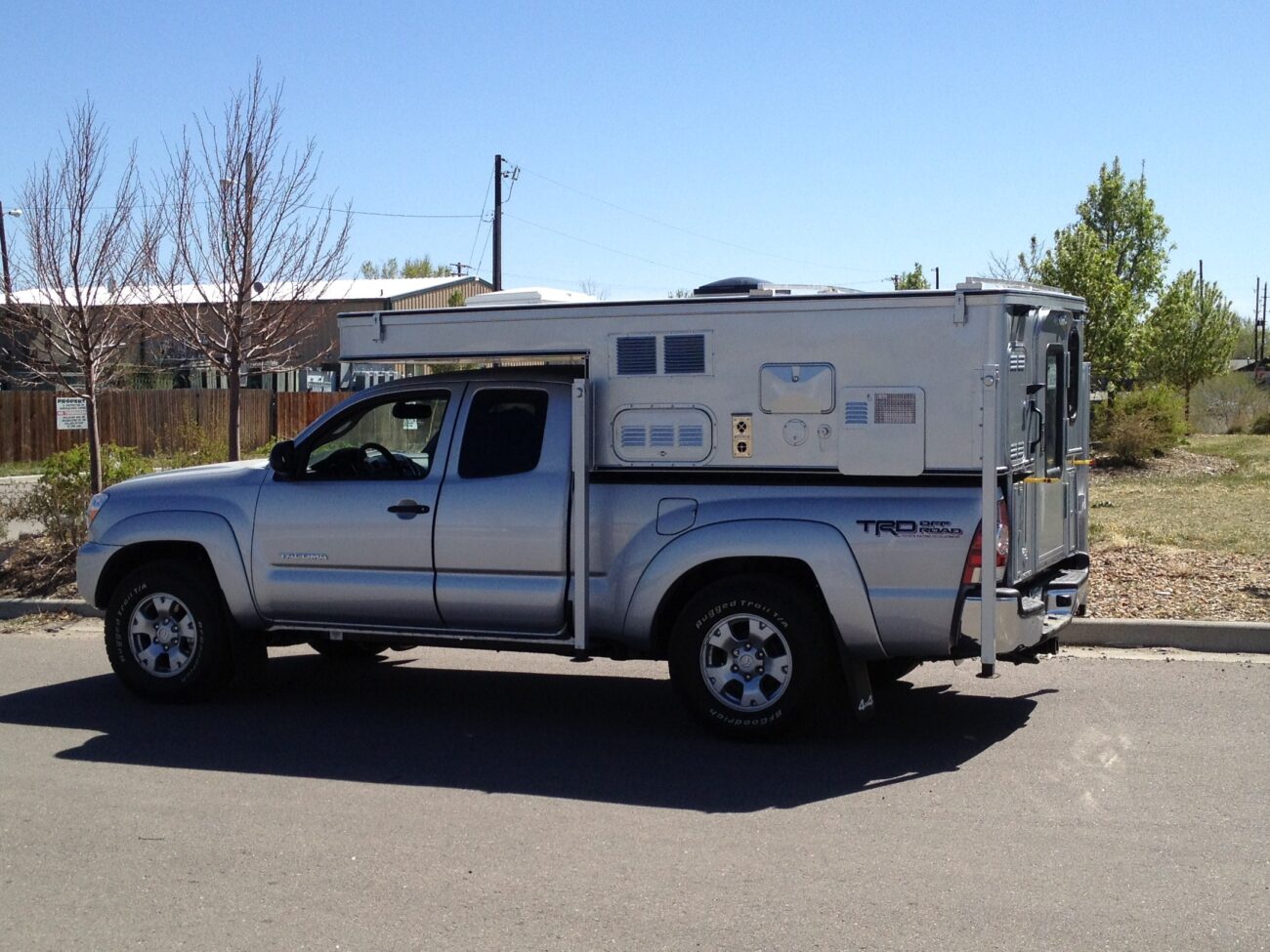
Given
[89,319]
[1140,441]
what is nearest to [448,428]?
[89,319]

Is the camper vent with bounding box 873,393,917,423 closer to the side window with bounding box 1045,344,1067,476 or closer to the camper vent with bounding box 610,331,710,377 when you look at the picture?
the camper vent with bounding box 610,331,710,377

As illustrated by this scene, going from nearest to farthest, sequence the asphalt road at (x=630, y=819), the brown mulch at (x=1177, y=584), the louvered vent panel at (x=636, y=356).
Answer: the asphalt road at (x=630, y=819) → the louvered vent panel at (x=636, y=356) → the brown mulch at (x=1177, y=584)

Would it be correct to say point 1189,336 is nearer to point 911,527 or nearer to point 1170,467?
point 1170,467

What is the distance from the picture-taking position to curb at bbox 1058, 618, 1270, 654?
938 centimetres

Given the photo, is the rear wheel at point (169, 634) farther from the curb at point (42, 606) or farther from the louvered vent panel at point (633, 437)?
the curb at point (42, 606)

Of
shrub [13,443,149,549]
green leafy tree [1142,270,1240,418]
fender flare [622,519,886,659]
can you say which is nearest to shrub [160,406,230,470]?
shrub [13,443,149,549]

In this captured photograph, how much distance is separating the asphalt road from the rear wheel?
7.0 inches

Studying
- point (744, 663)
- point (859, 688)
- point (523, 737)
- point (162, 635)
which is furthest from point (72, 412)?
point (859, 688)

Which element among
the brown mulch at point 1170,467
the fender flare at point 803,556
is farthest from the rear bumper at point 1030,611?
the brown mulch at point 1170,467

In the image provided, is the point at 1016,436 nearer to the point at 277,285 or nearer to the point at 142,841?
the point at 142,841

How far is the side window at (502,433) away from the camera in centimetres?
775

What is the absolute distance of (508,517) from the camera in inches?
299

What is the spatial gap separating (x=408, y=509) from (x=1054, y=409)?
12.3ft

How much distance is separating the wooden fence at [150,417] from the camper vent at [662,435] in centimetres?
2507
